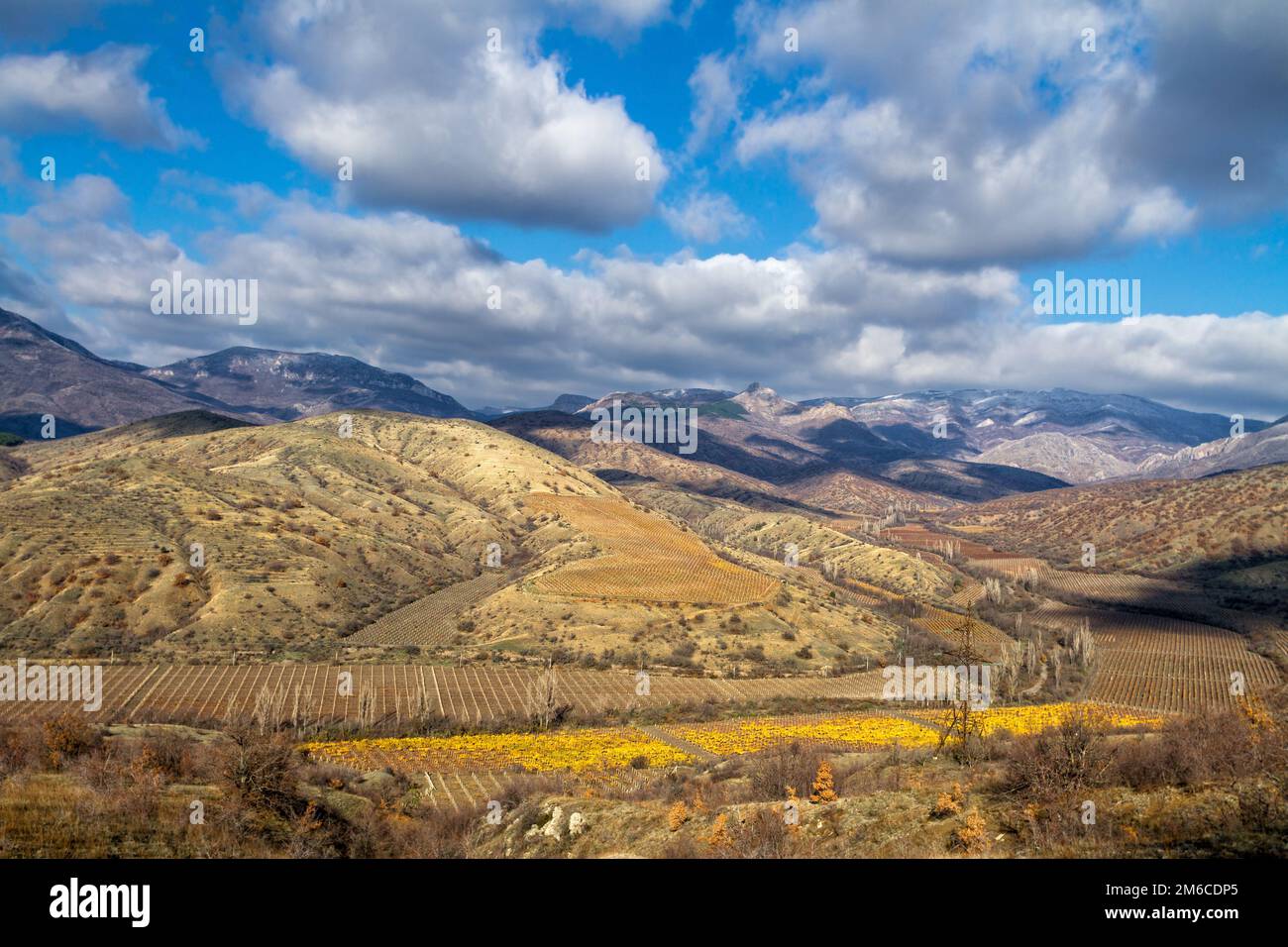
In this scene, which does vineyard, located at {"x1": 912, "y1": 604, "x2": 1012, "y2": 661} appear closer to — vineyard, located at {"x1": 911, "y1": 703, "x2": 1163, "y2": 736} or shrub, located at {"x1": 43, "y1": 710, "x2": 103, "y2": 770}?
vineyard, located at {"x1": 911, "y1": 703, "x2": 1163, "y2": 736}

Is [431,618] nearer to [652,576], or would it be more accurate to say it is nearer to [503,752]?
[652,576]

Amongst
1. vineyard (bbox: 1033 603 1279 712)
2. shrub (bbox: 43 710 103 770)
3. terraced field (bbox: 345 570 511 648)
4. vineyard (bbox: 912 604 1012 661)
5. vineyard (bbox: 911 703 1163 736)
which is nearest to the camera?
shrub (bbox: 43 710 103 770)

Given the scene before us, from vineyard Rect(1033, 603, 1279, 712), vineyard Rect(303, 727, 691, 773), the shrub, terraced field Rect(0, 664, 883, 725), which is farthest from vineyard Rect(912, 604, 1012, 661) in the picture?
the shrub

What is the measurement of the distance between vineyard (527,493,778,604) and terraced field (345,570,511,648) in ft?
53.9

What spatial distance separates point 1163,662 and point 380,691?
13738cm

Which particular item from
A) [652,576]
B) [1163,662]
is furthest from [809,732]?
[1163,662]

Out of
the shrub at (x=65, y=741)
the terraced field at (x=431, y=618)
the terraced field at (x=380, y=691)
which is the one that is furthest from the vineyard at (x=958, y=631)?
the shrub at (x=65, y=741)

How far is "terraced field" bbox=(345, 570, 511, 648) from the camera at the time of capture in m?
117

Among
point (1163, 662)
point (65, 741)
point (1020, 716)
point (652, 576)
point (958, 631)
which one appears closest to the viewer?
point (65, 741)

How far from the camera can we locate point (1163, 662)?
5123 inches

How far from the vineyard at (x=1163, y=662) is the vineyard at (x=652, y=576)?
6110cm

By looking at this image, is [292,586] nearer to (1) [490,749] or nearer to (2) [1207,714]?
(1) [490,749]

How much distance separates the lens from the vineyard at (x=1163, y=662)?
351ft

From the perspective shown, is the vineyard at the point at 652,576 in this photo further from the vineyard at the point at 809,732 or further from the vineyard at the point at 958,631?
the vineyard at the point at 809,732
